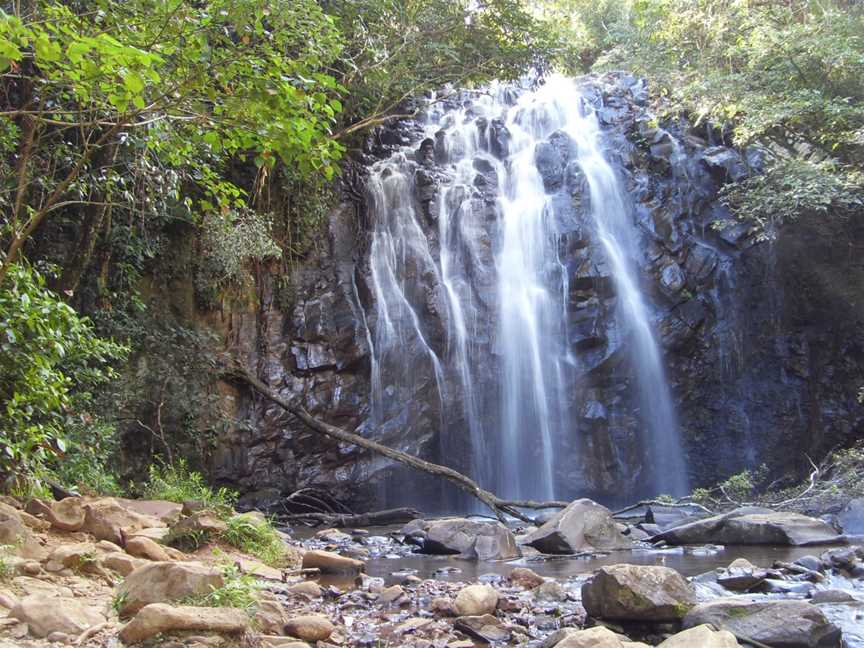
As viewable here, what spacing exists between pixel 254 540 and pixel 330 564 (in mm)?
699

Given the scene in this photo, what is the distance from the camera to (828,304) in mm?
15336

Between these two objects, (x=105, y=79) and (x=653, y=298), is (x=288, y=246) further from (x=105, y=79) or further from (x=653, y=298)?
(x=105, y=79)

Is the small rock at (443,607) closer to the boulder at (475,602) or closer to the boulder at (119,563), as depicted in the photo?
the boulder at (475,602)

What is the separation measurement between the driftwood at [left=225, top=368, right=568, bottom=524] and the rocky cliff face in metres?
0.87

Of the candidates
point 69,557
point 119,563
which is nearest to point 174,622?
point 69,557

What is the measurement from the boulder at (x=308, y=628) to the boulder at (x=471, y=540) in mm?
3615

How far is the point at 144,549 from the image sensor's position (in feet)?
15.9

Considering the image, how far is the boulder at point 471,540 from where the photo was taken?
7251 mm

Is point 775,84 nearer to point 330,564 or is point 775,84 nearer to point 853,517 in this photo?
point 853,517

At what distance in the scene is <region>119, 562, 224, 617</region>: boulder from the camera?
3430mm

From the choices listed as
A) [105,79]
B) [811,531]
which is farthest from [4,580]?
[811,531]

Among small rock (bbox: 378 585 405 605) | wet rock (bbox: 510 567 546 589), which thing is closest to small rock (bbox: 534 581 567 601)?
wet rock (bbox: 510 567 546 589)

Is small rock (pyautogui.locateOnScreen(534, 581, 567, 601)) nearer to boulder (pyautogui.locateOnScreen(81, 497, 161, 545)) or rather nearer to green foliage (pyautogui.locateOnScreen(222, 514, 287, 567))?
green foliage (pyautogui.locateOnScreen(222, 514, 287, 567))

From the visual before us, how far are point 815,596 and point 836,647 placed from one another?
126 cm
